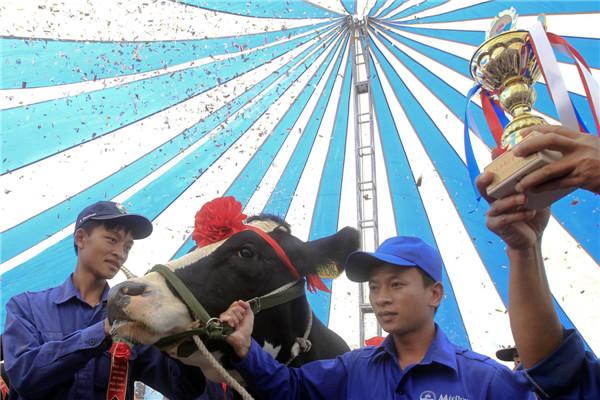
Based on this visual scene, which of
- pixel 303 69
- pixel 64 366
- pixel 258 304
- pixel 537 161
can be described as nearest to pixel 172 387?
pixel 64 366

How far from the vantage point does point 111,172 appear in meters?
4.45

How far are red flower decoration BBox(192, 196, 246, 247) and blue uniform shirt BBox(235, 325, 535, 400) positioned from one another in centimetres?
52

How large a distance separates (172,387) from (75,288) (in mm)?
744

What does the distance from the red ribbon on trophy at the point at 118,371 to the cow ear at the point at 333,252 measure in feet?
2.98

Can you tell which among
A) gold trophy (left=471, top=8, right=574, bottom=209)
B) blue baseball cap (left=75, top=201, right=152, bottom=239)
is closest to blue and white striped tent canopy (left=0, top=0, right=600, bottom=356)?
blue baseball cap (left=75, top=201, right=152, bottom=239)

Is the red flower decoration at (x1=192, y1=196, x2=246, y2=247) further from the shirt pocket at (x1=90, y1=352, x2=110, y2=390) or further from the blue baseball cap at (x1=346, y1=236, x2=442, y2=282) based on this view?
the shirt pocket at (x1=90, y1=352, x2=110, y2=390)

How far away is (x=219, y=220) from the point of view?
1721mm

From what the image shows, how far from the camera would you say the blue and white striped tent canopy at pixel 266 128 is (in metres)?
3.93

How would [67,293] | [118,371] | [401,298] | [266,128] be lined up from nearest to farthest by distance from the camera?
[401,298] < [118,371] < [67,293] < [266,128]

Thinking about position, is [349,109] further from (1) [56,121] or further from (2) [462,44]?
(1) [56,121]

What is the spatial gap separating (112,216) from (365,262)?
4.45ft

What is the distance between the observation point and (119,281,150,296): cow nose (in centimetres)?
133

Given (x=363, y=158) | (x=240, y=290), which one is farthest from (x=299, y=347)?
(x=363, y=158)

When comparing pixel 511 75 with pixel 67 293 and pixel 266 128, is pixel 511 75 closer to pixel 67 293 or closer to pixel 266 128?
pixel 67 293
